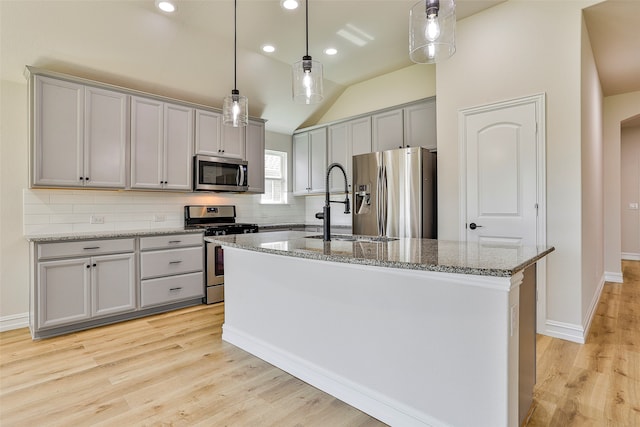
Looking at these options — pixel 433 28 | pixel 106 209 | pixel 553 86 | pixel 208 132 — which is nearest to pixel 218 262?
pixel 106 209

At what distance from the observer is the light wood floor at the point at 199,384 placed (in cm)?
189

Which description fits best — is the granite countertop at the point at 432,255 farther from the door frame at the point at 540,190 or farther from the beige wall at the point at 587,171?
the beige wall at the point at 587,171

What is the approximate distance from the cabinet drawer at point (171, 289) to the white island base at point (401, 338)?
5.62 feet

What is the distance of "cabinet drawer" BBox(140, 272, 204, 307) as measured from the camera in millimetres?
3645

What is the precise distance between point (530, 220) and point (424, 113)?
1653 millimetres

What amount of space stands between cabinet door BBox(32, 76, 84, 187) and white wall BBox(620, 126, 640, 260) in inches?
354

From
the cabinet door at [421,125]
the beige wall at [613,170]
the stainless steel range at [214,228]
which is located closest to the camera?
the cabinet door at [421,125]

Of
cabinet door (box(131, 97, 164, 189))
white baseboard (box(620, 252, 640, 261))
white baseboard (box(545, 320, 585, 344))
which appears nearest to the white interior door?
white baseboard (box(545, 320, 585, 344))

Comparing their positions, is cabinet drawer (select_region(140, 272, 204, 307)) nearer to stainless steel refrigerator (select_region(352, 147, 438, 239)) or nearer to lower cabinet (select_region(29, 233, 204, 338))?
lower cabinet (select_region(29, 233, 204, 338))

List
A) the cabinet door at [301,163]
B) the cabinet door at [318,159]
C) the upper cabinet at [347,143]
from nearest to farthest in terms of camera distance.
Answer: the upper cabinet at [347,143], the cabinet door at [318,159], the cabinet door at [301,163]

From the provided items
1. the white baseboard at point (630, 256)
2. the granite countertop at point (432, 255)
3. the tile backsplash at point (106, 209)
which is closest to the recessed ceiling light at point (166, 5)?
the tile backsplash at point (106, 209)

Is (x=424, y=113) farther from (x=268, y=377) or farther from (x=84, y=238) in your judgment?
(x=84, y=238)

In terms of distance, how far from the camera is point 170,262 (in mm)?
3818

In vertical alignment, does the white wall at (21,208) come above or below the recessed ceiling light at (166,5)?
below
